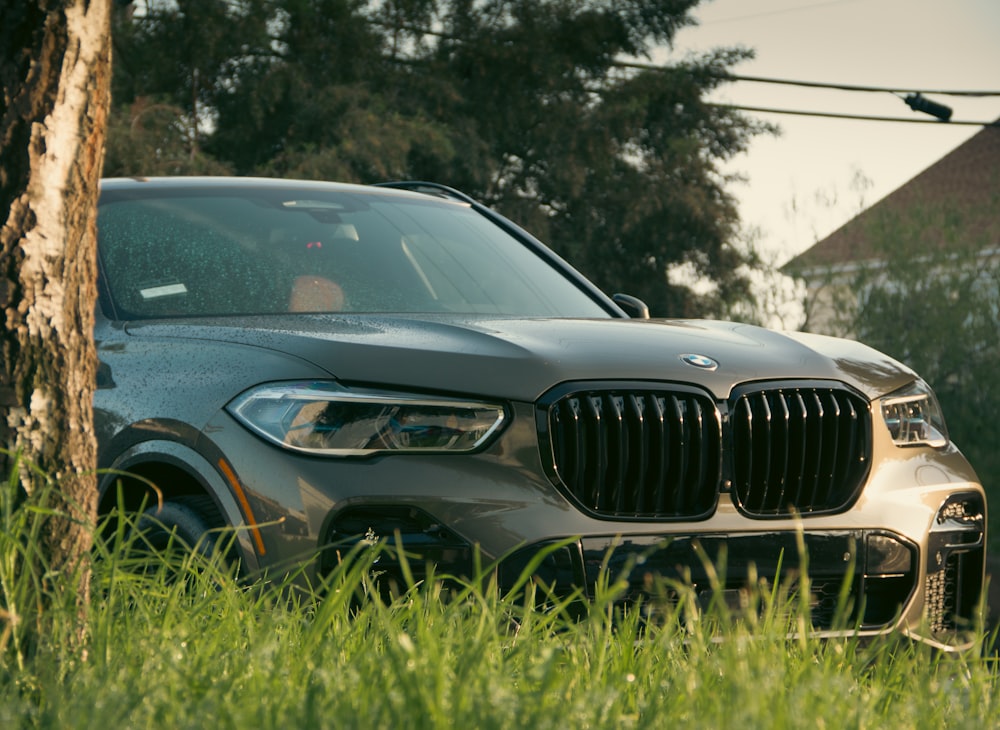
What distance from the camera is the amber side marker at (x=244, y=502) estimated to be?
3.71 metres

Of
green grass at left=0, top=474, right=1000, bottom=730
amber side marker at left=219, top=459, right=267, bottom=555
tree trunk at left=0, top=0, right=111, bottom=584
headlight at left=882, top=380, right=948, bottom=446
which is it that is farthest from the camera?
headlight at left=882, top=380, right=948, bottom=446

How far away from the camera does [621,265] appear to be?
36.7 meters

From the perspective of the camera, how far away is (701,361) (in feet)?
13.4

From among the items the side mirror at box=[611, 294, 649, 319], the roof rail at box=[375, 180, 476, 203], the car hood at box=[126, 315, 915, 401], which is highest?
the roof rail at box=[375, 180, 476, 203]

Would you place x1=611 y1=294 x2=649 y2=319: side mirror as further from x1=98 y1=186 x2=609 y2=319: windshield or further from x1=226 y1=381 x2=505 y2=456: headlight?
x1=226 y1=381 x2=505 y2=456: headlight

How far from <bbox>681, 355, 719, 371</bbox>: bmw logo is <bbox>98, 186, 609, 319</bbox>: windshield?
3.83ft

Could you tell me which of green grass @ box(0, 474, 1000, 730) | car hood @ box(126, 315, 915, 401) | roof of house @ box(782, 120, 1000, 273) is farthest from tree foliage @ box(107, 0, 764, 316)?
green grass @ box(0, 474, 1000, 730)

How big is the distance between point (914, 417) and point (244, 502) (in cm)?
207

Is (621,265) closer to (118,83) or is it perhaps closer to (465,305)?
(118,83)

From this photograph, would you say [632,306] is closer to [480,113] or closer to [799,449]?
[799,449]

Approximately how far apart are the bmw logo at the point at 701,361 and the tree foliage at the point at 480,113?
24.8 m

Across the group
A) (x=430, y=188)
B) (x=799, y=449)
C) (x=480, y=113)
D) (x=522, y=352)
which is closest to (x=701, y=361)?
(x=799, y=449)

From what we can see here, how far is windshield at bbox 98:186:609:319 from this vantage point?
4816 mm

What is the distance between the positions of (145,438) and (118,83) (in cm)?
2970
